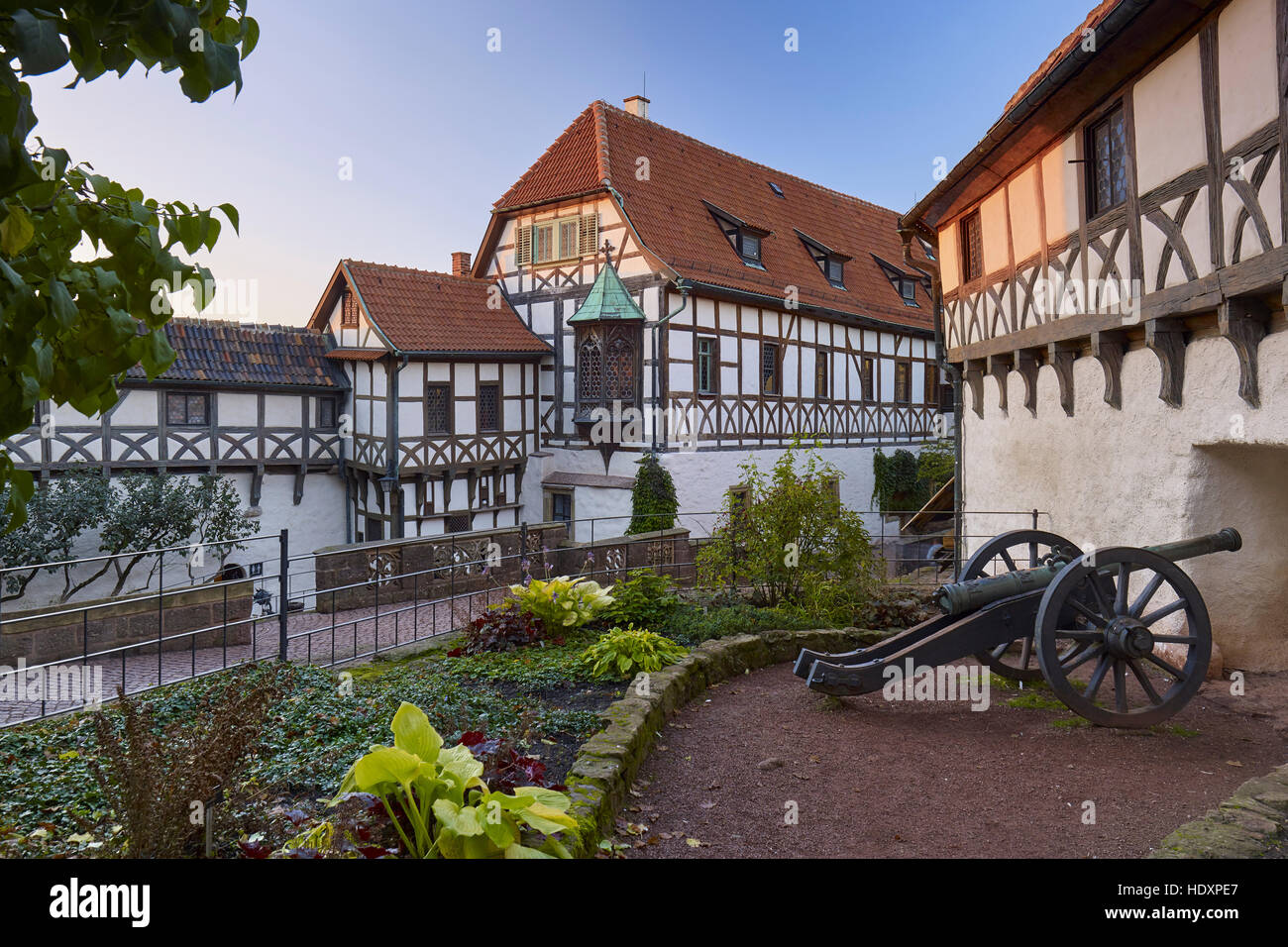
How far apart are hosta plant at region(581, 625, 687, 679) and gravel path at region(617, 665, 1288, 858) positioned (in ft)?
1.67

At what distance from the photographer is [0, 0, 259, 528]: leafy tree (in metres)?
1.65

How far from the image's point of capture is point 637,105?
24516mm

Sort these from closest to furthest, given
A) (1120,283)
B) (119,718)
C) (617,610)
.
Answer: (119,718), (1120,283), (617,610)

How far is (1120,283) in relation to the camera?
25.7 ft

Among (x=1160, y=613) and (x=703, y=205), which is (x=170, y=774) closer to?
(x=1160, y=613)

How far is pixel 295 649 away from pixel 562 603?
4.35 meters

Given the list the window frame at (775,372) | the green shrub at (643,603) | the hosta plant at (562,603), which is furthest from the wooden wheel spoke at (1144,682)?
the window frame at (775,372)

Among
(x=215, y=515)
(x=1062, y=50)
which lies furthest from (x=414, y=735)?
(x=215, y=515)

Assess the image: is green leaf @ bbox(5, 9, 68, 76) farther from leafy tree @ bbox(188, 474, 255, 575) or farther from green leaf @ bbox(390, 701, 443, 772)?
leafy tree @ bbox(188, 474, 255, 575)

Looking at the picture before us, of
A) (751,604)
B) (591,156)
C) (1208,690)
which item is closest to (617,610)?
(751,604)

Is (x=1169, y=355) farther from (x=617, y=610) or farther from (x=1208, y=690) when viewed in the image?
(x=617, y=610)

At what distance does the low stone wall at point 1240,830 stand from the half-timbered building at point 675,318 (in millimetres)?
14159

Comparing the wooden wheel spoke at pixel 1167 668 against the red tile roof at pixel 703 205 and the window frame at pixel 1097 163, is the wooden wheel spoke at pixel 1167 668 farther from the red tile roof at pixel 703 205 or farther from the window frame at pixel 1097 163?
the red tile roof at pixel 703 205
